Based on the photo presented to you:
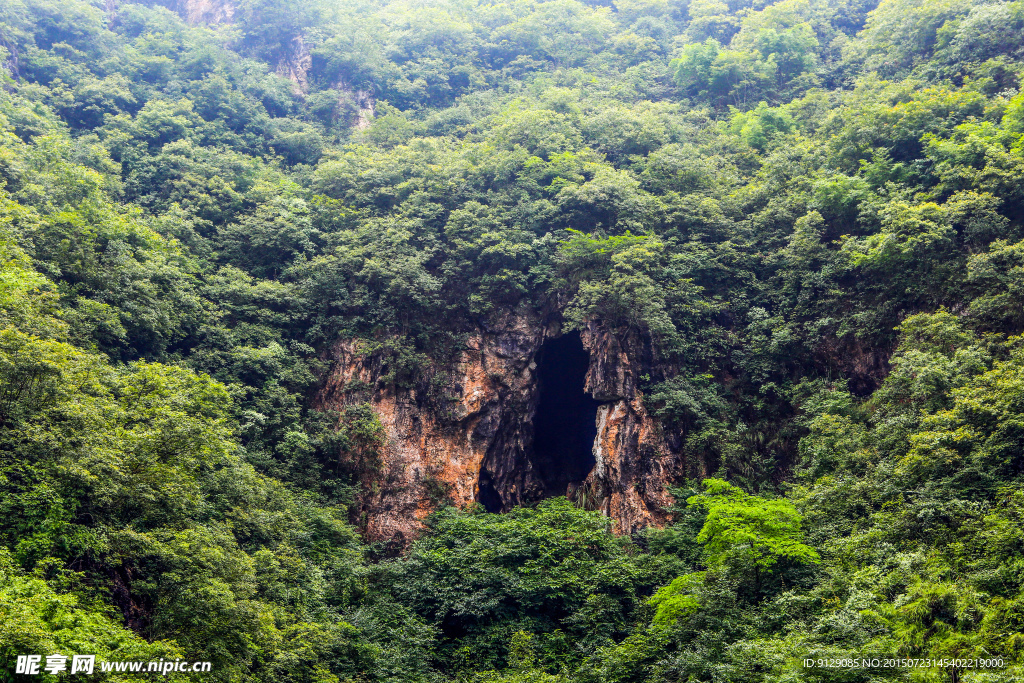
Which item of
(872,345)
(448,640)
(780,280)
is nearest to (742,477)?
(872,345)

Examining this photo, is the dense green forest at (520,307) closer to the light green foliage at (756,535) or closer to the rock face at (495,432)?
the light green foliage at (756,535)

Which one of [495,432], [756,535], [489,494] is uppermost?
[495,432]

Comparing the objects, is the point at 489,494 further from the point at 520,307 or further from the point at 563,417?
the point at 520,307

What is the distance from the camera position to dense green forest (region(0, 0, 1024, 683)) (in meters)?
11.8

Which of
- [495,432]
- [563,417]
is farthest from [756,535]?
[563,417]

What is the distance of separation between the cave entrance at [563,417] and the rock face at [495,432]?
0.25 m

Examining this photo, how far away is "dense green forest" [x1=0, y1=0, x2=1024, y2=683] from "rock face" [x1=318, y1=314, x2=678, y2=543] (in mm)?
823

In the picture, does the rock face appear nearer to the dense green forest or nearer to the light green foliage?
the dense green forest

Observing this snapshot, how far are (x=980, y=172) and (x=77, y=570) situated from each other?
21300 millimetres

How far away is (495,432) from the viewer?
2300 centimetres

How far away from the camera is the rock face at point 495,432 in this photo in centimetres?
2039

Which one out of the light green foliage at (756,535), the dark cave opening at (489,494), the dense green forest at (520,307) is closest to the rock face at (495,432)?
the dark cave opening at (489,494)

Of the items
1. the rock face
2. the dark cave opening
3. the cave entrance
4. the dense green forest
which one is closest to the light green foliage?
the dense green forest

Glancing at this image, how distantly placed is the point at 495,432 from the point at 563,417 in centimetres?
377
